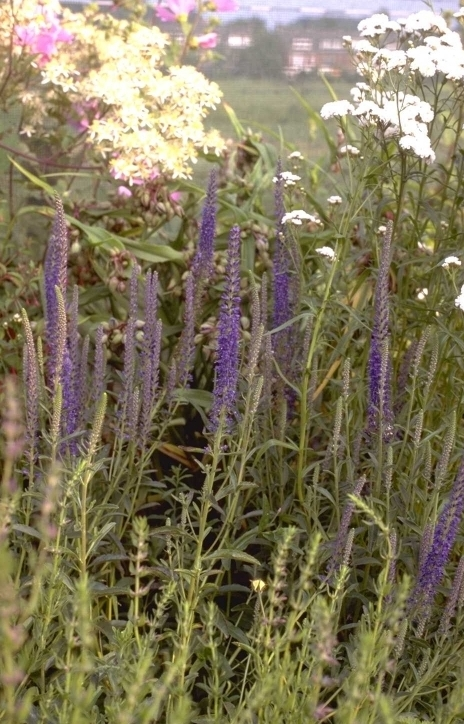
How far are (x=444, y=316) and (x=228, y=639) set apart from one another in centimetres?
94

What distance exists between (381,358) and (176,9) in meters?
1.99

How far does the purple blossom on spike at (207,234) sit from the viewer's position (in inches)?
87.9

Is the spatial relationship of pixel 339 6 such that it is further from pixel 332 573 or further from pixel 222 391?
pixel 332 573

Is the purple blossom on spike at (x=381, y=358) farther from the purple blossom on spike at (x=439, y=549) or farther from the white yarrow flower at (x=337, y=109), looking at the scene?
the white yarrow flower at (x=337, y=109)

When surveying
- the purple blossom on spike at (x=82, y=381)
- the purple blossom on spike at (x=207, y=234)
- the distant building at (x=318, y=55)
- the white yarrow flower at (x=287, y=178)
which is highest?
the distant building at (x=318, y=55)

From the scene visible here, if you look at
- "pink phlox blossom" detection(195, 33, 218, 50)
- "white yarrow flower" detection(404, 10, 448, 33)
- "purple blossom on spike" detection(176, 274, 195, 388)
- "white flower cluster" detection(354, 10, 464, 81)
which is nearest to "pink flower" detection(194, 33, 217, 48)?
"pink phlox blossom" detection(195, 33, 218, 50)

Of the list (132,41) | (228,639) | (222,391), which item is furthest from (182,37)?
(228,639)

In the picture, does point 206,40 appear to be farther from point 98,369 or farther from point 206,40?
point 98,369

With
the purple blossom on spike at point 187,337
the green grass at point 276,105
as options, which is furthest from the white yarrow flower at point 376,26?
the green grass at point 276,105

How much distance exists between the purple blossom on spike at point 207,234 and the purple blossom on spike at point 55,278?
1.14 ft

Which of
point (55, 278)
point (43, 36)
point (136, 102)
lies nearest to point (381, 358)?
point (55, 278)

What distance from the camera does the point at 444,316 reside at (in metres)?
2.25

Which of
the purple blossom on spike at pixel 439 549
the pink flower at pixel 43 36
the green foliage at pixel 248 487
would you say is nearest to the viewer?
the green foliage at pixel 248 487

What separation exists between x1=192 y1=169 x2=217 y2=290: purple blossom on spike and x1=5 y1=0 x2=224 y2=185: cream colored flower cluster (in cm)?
46
